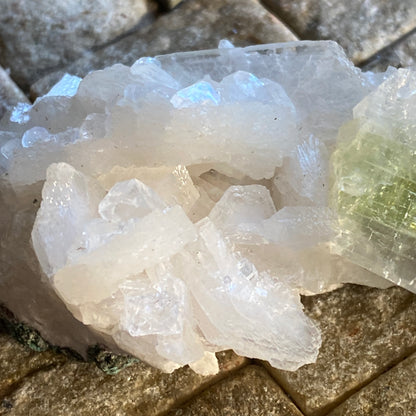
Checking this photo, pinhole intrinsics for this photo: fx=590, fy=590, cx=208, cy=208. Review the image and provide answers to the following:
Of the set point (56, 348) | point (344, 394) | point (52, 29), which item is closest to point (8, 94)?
point (52, 29)

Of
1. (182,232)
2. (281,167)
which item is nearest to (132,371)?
(182,232)

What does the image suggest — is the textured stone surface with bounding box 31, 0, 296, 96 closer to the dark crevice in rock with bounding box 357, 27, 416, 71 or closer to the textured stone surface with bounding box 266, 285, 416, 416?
the dark crevice in rock with bounding box 357, 27, 416, 71

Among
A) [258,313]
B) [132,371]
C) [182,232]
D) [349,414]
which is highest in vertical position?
[182,232]

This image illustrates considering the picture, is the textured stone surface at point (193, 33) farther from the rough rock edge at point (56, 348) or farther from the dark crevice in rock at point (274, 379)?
the dark crevice in rock at point (274, 379)

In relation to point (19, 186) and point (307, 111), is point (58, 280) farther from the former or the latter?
point (307, 111)

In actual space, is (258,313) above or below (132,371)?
above

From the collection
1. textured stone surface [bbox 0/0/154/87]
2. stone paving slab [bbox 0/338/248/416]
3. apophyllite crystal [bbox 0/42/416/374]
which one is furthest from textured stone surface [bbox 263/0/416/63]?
stone paving slab [bbox 0/338/248/416]

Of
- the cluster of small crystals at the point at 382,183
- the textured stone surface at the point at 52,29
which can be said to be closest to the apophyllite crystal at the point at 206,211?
the cluster of small crystals at the point at 382,183
